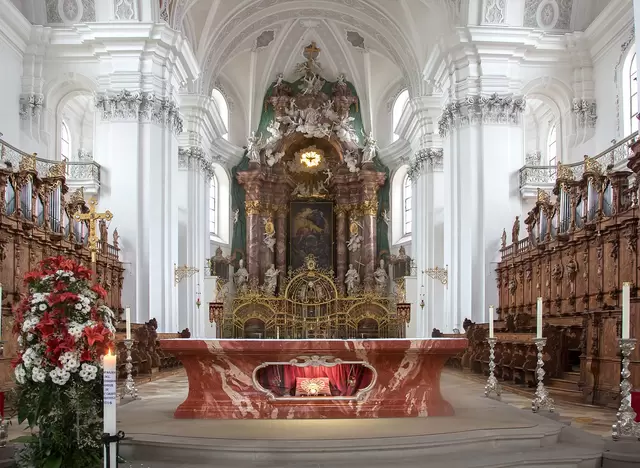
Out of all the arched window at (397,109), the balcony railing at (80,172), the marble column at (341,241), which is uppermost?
the arched window at (397,109)

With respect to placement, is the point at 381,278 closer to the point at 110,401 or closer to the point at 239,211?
the point at 239,211

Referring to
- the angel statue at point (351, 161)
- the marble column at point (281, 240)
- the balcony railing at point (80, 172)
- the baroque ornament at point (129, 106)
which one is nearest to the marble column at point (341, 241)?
the angel statue at point (351, 161)

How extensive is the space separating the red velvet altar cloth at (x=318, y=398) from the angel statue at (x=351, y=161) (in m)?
26.0

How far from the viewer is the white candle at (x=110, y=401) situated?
4.76 m

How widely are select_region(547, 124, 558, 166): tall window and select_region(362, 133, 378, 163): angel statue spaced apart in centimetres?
1059

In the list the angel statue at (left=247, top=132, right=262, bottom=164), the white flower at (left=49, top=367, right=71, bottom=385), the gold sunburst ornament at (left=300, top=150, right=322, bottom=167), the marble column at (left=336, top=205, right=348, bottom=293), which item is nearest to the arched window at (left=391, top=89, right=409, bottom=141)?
the gold sunburst ornament at (left=300, top=150, right=322, bottom=167)

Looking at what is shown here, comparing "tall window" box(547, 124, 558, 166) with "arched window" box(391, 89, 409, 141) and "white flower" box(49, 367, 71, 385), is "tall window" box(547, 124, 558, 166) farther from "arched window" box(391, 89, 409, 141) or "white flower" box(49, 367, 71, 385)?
"white flower" box(49, 367, 71, 385)

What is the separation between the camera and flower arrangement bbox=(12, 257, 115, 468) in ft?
17.6

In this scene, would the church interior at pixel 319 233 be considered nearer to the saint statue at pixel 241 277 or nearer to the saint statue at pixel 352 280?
the saint statue at pixel 352 280

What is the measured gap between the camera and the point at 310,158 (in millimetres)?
35219

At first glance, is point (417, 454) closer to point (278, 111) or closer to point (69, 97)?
point (69, 97)

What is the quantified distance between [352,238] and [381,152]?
13.9ft

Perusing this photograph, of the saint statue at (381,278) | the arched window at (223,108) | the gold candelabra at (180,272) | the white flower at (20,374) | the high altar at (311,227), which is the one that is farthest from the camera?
the arched window at (223,108)

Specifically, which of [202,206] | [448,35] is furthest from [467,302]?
[202,206]
